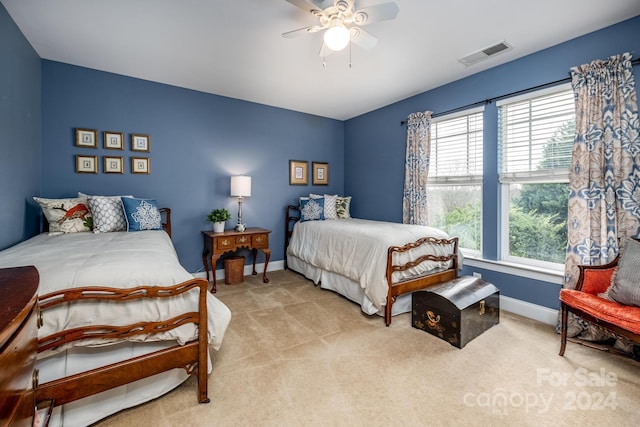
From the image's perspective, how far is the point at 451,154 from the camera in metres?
3.64

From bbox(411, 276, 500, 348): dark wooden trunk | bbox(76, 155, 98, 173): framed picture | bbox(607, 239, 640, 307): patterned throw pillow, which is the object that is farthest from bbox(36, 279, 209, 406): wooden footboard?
bbox(607, 239, 640, 307): patterned throw pillow

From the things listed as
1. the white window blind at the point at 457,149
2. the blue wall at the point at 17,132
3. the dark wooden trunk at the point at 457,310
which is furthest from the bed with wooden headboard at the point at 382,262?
the blue wall at the point at 17,132

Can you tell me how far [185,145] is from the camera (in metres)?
3.78

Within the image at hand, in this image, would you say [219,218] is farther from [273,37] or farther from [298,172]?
[273,37]

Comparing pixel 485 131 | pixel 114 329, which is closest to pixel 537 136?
pixel 485 131

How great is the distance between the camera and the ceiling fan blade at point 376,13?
186cm

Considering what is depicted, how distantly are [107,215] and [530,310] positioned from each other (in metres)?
4.30

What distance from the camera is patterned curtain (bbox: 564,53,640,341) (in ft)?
7.31

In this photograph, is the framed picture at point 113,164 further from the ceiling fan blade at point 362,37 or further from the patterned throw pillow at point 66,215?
the ceiling fan blade at point 362,37

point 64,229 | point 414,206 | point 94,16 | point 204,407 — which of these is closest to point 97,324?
point 204,407

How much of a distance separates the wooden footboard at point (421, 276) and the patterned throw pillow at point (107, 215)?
273 cm

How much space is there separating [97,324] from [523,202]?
3.65 meters

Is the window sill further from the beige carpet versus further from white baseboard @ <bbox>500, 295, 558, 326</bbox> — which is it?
the beige carpet

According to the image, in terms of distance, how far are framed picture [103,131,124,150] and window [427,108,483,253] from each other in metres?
3.88
